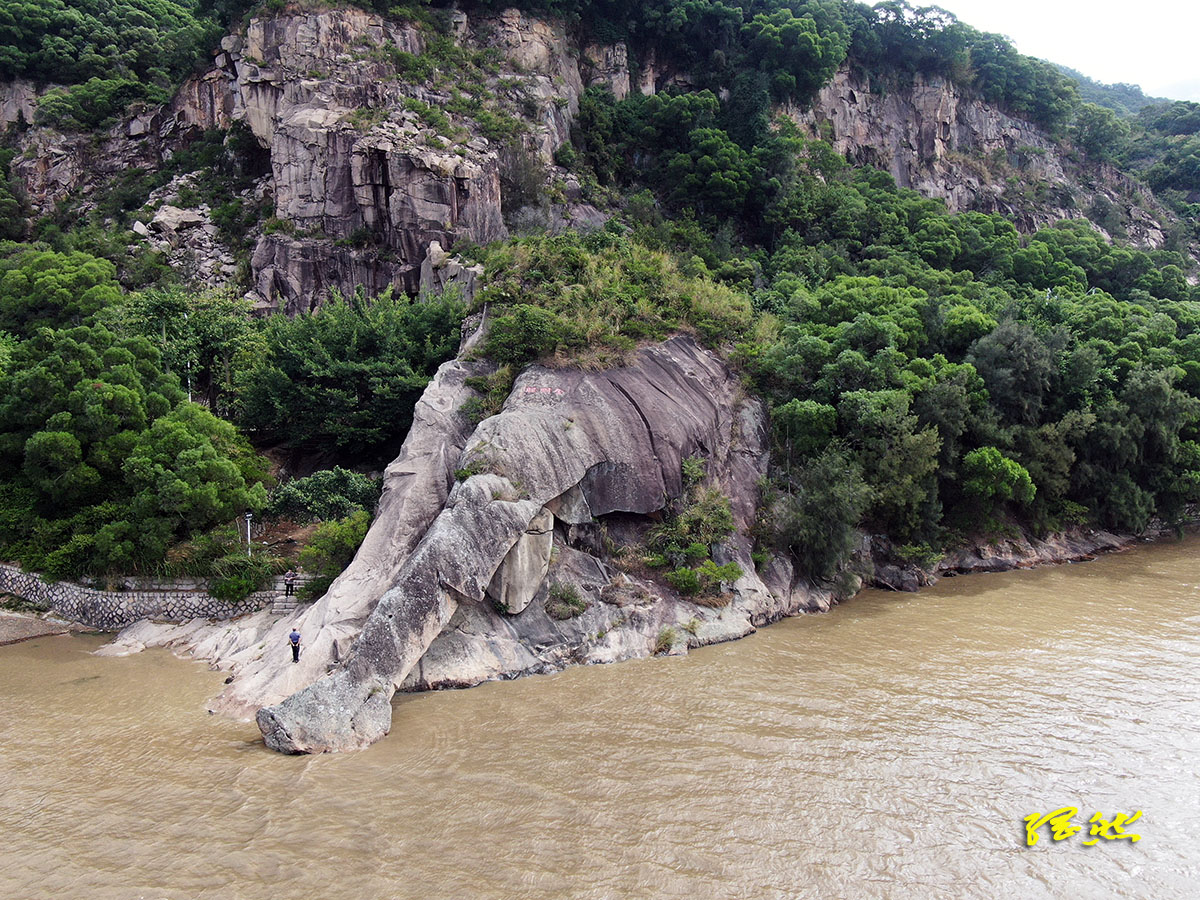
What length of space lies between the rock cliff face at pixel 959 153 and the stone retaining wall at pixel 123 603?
141ft

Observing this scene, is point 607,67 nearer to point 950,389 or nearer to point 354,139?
point 354,139

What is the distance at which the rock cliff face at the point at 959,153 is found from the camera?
155 ft

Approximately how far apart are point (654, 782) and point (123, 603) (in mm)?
14274

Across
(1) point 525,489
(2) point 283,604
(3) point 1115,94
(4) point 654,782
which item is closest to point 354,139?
(2) point 283,604

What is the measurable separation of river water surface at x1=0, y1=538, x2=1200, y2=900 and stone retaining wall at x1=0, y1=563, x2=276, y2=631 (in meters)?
1.80

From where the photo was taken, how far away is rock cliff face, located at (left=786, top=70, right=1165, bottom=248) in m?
47.4

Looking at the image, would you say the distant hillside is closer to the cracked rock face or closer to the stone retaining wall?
the cracked rock face

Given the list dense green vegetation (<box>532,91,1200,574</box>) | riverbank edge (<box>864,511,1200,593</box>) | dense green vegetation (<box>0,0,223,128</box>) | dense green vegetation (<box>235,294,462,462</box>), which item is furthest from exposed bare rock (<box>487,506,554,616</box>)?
dense green vegetation (<box>0,0,223,128</box>)

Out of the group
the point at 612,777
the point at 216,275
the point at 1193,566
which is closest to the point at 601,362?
the point at 612,777

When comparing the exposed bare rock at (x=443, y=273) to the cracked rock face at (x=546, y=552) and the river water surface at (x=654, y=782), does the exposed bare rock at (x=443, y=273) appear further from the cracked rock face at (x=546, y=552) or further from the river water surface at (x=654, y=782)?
the river water surface at (x=654, y=782)

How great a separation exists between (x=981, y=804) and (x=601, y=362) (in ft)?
42.3

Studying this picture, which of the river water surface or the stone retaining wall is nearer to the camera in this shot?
the river water surface

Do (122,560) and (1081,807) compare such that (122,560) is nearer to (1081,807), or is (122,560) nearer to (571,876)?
(571,876)

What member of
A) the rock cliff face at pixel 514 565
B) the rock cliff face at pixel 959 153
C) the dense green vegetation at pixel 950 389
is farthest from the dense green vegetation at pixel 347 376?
the rock cliff face at pixel 959 153
